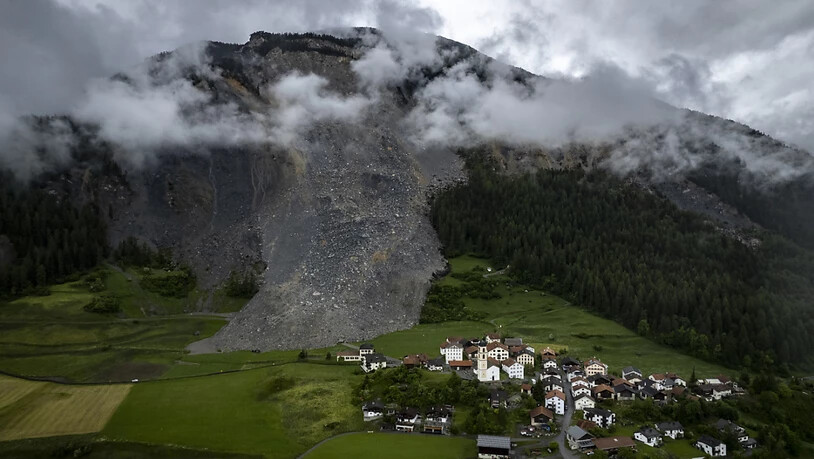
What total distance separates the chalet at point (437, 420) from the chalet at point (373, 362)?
19.4 m

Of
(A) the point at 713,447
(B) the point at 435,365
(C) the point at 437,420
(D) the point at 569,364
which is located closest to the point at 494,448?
(C) the point at 437,420

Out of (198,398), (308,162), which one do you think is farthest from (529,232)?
(198,398)

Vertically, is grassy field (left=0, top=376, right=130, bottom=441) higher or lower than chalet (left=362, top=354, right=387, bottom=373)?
lower

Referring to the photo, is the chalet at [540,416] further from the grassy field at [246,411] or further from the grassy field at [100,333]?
the grassy field at [100,333]

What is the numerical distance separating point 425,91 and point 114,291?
122 metres

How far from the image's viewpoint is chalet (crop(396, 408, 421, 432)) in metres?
64.7

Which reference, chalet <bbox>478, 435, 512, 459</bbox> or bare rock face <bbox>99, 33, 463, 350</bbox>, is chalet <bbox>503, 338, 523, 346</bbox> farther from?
chalet <bbox>478, 435, 512, 459</bbox>

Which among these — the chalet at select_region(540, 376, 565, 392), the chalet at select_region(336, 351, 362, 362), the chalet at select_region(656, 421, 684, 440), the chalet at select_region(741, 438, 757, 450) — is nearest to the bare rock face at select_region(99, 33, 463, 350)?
the chalet at select_region(336, 351, 362, 362)

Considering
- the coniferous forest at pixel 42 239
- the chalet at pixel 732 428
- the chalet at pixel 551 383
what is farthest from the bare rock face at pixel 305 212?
the chalet at pixel 732 428

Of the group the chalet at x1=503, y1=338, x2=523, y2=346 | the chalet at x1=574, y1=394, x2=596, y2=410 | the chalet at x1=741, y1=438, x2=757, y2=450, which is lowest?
the chalet at x1=741, y1=438, x2=757, y2=450

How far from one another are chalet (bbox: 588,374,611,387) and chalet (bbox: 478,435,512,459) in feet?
82.6

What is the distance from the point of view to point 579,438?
198 ft

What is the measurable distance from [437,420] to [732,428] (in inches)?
1336

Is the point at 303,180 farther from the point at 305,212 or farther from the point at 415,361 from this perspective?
the point at 415,361
